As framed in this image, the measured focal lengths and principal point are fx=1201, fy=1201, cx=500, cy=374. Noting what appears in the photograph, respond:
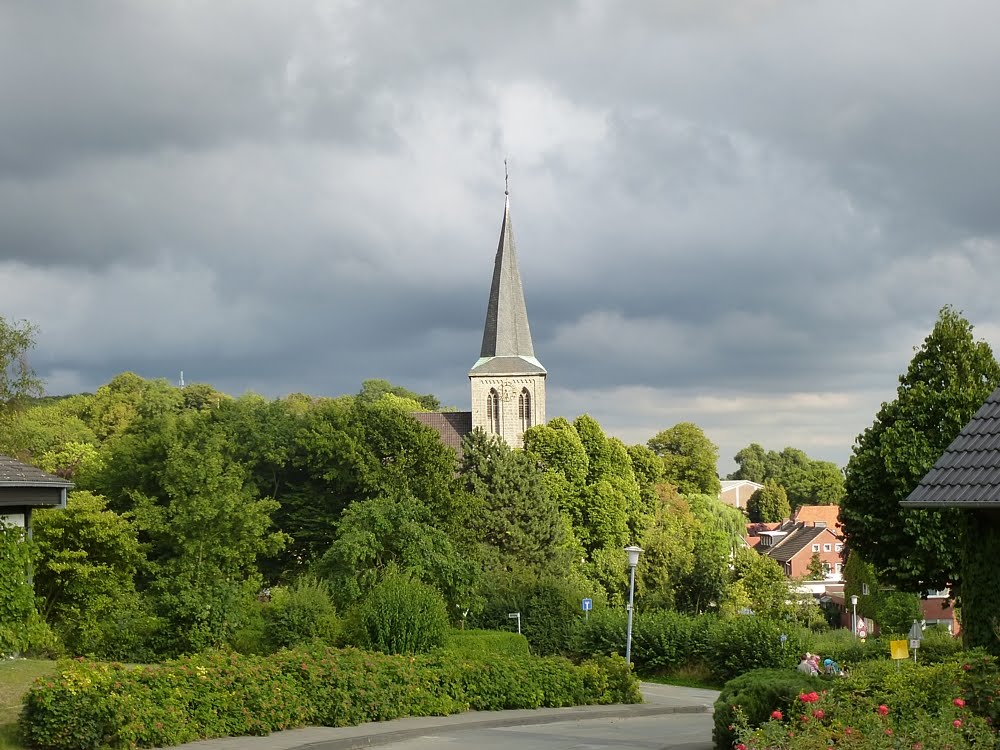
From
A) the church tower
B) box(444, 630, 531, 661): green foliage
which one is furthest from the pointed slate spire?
box(444, 630, 531, 661): green foliage

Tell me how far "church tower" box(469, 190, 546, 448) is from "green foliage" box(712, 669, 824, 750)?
3184 inches

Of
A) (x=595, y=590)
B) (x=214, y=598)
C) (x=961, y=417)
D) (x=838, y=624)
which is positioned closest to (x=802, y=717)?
(x=214, y=598)

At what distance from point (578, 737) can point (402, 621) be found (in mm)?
6007

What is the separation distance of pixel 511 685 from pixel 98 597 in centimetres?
1549

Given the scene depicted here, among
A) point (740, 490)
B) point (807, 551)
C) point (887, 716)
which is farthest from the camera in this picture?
point (740, 490)

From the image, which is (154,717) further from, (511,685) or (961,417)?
(961,417)

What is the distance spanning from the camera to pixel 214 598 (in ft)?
79.8

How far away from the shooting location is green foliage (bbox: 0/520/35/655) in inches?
851

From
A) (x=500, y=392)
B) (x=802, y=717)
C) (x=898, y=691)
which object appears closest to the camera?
(x=802, y=717)

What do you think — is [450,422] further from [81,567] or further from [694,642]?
[81,567]

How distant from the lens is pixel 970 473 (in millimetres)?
15617

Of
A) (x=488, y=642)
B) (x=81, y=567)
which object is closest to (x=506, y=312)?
(x=81, y=567)

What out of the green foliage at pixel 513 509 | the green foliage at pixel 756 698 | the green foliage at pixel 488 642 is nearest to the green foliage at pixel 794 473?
the green foliage at pixel 513 509

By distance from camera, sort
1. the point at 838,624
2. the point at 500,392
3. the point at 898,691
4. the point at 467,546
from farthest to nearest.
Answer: the point at 500,392, the point at 838,624, the point at 467,546, the point at 898,691
